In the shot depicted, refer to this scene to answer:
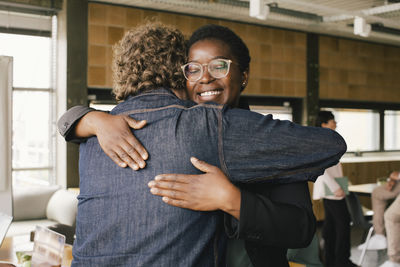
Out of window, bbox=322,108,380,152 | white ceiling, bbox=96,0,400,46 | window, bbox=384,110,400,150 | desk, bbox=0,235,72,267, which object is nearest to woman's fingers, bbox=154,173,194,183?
desk, bbox=0,235,72,267

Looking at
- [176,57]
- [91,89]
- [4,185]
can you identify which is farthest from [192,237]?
[91,89]

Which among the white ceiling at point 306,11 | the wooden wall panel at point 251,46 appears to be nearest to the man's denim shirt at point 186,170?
the white ceiling at point 306,11

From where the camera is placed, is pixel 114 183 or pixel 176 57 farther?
pixel 176 57

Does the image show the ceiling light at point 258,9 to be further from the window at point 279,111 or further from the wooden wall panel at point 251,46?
the window at point 279,111

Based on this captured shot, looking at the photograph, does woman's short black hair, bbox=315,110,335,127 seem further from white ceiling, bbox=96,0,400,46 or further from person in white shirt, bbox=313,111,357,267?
white ceiling, bbox=96,0,400,46

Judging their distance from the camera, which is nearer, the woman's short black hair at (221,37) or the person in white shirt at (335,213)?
the woman's short black hair at (221,37)

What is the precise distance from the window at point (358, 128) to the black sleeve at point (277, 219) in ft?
24.8

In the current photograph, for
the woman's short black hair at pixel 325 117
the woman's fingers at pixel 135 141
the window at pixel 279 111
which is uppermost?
the window at pixel 279 111

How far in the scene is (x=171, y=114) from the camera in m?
1.16

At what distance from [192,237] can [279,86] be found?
660 cm

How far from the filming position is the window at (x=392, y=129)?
30.2ft

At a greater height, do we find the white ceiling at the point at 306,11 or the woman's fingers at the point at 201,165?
the white ceiling at the point at 306,11

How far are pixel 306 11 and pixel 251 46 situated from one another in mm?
973

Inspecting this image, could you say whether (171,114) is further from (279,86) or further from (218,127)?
(279,86)
